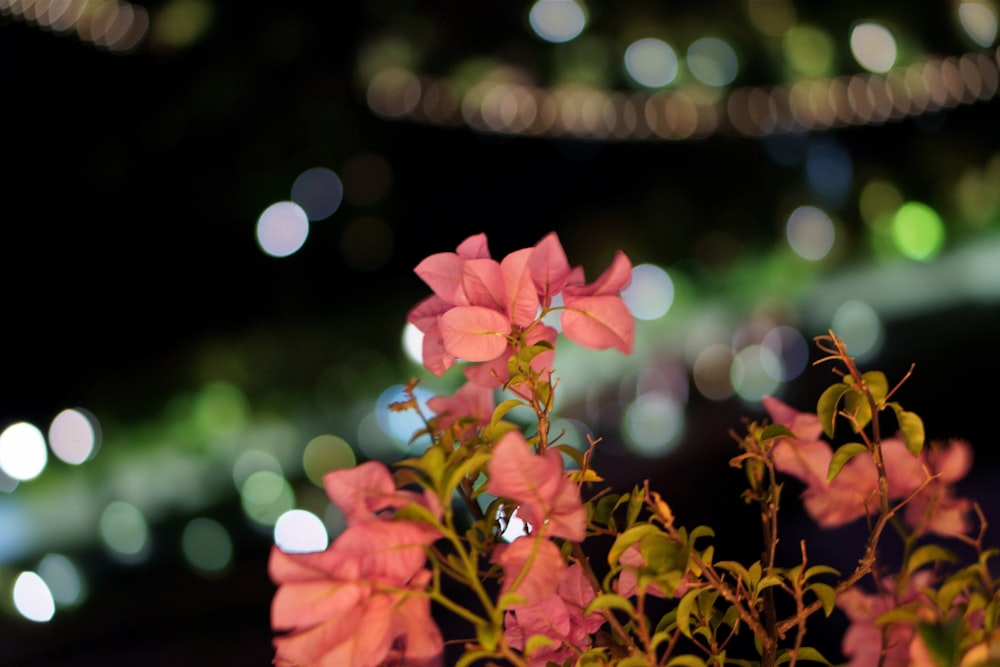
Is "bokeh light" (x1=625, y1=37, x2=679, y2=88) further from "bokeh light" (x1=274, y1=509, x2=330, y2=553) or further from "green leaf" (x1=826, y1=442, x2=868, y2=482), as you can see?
"green leaf" (x1=826, y1=442, x2=868, y2=482)

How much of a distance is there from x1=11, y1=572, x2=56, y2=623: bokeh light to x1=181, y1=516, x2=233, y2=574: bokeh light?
224 millimetres

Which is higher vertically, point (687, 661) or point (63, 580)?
point (687, 661)

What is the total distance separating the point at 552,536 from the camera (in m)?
0.38

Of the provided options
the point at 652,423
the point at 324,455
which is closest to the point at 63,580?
the point at 324,455

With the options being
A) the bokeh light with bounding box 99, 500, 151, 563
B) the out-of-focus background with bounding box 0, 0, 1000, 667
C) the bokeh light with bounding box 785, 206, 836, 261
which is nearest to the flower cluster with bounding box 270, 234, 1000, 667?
the out-of-focus background with bounding box 0, 0, 1000, 667

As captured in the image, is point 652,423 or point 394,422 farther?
point 652,423

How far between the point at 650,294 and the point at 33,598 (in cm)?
123

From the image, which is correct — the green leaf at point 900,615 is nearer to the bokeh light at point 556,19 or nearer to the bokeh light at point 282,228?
the bokeh light at point 556,19

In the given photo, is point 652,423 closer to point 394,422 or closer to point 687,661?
point 394,422

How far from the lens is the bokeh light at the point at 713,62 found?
4.77ft

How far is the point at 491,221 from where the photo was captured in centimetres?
240

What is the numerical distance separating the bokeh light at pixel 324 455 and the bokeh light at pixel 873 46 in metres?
1.05

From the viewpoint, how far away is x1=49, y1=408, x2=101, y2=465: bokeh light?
1.64m

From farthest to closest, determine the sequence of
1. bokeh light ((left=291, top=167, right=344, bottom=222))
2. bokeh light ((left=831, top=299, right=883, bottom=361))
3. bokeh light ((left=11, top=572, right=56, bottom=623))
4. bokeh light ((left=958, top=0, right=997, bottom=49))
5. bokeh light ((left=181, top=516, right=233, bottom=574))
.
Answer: bokeh light ((left=291, top=167, right=344, bottom=222)) < bokeh light ((left=831, top=299, right=883, bottom=361)) < bokeh light ((left=181, top=516, right=233, bottom=574)) < bokeh light ((left=11, top=572, right=56, bottom=623)) < bokeh light ((left=958, top=0, right=997, bottom=49))
